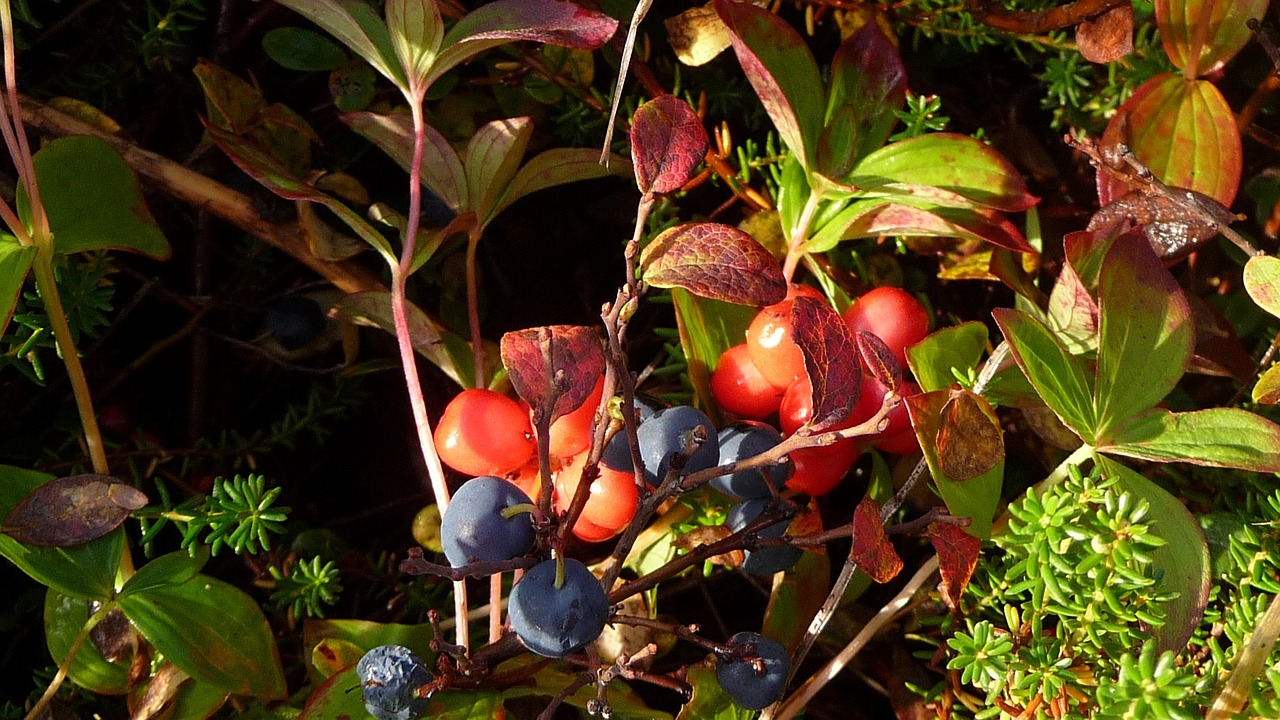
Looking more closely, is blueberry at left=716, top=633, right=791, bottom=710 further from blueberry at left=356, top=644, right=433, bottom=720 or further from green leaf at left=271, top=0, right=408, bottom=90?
green leaf at left=271, top=0, right=408, bottom=90

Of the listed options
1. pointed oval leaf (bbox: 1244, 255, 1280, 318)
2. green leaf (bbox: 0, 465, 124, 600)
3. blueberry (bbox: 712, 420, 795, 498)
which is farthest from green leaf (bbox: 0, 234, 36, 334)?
pointed oval leaf (bbox: 1244, 255, 1280, 318)

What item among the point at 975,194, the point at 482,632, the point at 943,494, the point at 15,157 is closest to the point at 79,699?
the point at 482,632

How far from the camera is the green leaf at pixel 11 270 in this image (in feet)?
2.84

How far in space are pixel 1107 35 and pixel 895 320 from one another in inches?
20.1

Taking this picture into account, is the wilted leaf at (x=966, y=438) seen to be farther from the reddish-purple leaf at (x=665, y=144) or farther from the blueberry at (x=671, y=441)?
the reddish-purple leaf at (x=665, y=144)

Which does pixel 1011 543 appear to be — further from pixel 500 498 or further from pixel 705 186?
pixel 705 186

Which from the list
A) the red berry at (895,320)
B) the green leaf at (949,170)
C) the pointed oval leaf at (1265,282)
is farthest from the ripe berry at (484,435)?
the pointed oval leaf at (1265,282)

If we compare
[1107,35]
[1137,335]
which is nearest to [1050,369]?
[1137,335]

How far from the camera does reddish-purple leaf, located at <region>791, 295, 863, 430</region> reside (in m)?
0.75

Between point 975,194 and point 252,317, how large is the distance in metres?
0.99

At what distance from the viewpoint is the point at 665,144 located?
0.84 meters

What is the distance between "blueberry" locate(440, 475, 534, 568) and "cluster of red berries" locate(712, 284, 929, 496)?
29 cm

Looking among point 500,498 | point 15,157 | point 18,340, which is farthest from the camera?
point 18,340

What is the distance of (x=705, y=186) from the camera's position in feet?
Result: 4.48
